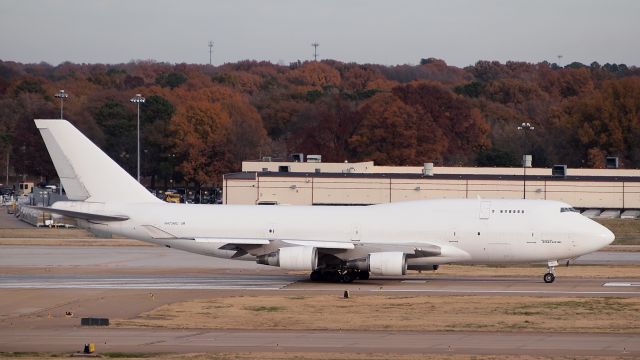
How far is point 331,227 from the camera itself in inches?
1741

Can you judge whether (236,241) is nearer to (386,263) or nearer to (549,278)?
(386,263)

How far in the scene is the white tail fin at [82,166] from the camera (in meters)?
45.5

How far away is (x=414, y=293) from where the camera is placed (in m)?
39.8

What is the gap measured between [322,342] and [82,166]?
20043 millimetres

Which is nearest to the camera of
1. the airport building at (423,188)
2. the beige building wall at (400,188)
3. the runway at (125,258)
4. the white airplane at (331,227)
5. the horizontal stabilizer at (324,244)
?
the horizontal stabilizer at (324,244)

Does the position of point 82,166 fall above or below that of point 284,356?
above

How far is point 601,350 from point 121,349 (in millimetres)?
11953

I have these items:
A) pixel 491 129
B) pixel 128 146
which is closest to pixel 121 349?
pixel 128 146

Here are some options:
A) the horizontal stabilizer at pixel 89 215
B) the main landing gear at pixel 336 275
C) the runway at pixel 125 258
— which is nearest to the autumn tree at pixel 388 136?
the runway at pixel 125 258

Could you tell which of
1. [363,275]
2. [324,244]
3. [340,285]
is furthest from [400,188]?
[340,285]

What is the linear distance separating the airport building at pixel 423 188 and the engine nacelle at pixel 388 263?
44194 millimetres

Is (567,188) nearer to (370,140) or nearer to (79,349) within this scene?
(370,140)

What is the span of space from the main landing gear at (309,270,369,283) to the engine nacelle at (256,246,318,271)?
3.89 ft

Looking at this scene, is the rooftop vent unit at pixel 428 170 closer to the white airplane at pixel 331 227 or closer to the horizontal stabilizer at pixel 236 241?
the white airplane at pixel 331 227
